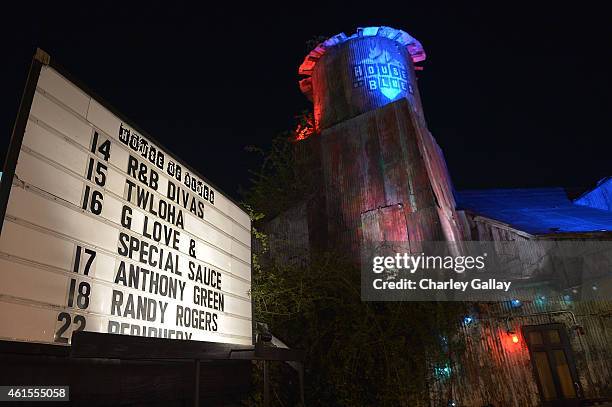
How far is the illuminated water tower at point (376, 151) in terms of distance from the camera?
16.5 metres

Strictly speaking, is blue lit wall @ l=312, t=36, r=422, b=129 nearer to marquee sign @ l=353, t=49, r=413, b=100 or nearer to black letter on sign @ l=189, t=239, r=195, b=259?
marquee sign @ l=353, t=49, r=413, b=100

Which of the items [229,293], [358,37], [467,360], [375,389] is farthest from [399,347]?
[358,37]

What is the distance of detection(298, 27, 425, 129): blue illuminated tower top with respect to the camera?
870 inches

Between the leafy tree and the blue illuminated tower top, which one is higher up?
the blue illuminated tower top

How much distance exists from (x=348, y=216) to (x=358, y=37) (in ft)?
41.6

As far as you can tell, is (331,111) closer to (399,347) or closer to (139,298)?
(399,347)

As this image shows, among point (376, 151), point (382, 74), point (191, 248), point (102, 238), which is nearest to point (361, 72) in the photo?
point (382, 74)

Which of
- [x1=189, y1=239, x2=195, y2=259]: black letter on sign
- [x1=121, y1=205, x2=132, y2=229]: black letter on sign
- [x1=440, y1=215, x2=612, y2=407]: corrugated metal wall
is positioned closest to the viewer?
[x1=121, y1=205, x2=132, y2=229]: black letter on sign

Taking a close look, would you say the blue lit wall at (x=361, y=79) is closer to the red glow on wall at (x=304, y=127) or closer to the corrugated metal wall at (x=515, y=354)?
the red glow on wall at (x=304, y=127)

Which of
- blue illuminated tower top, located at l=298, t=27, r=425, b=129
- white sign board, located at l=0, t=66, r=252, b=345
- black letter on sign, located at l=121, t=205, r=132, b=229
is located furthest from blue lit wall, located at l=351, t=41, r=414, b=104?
black letter on sign, located at l=121, t=205, r=132, b=229

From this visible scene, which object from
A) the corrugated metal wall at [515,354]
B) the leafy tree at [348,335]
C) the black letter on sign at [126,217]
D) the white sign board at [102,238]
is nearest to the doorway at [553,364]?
the corrugated metal wall at [515,354]

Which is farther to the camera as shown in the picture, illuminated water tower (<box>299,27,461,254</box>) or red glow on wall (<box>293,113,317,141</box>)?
red glow on wall (<box>293,113,317,141</box>)

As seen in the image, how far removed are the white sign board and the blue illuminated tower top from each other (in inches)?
703

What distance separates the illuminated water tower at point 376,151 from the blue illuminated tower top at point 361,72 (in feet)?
0.20
